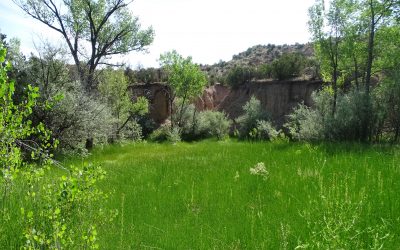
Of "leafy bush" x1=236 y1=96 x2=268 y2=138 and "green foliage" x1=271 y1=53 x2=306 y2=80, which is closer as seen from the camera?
"leafy bush" x1=236 y1=96 x2=268 y2=138

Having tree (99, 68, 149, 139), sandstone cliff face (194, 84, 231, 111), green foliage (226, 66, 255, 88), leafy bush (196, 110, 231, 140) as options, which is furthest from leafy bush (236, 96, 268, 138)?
sandstone cliff face (194, 84, 231, 111)

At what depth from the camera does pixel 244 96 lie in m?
45.9

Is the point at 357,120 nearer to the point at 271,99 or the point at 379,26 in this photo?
the point at 379,26

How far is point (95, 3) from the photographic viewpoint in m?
24.2

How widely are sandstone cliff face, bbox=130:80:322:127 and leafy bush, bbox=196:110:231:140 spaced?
1.43 metres

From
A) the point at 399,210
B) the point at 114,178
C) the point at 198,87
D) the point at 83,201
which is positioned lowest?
the point at 114,178

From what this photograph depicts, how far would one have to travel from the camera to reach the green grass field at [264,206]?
11.5 feet

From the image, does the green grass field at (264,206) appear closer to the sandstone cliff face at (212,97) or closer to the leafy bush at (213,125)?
the leafy bush at (213,125)

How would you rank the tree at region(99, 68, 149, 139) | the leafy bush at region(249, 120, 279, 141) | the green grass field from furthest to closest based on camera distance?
the tree at region(99, 68, 149, 139)
the leafy bush at region(249, 120, 279, 141)
the green grass field

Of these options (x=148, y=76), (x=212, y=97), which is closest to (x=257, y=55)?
(x=212, y=97)

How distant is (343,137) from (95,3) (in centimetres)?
1949

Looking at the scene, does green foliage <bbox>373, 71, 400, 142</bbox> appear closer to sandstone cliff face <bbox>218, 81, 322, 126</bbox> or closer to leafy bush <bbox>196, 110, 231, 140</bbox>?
sandstone cliff face <bbox>218, 81, 322, 126</bbox>

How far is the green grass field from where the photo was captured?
3494 mm

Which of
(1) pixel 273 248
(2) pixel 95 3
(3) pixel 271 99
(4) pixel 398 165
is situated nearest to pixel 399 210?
(1) pixel 273 248
